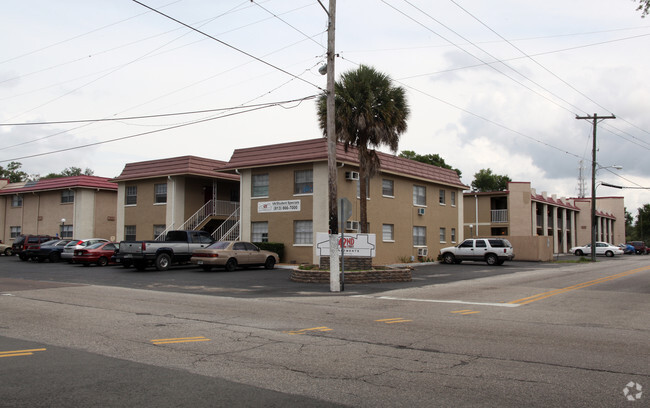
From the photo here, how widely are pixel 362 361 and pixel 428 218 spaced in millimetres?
28948

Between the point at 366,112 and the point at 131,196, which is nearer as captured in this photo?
the point at 366,112

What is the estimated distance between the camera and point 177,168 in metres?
33.8

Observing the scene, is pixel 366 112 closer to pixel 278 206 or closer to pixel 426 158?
pixel 278 206

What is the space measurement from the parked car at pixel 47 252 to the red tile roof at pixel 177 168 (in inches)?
251

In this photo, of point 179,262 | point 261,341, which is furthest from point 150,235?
point 261,341

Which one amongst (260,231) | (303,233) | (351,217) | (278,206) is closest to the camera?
(351,217)

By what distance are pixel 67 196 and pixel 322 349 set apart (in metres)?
39.5

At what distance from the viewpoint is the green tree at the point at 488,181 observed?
8312 cm

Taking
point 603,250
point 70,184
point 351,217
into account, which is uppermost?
point 70,184

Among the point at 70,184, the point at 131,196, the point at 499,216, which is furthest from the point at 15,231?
the point at 499,216

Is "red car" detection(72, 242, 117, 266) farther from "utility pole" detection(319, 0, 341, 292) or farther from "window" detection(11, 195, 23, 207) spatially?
"window" detection(11, 195, 23, 207)

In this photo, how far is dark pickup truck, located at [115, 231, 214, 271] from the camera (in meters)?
24.8

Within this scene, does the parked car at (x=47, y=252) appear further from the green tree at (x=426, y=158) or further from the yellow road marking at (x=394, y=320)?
the green tree at (x=426, y=158)

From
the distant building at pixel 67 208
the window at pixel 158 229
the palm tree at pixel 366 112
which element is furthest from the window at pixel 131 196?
the palm tree at pixel 366 112
